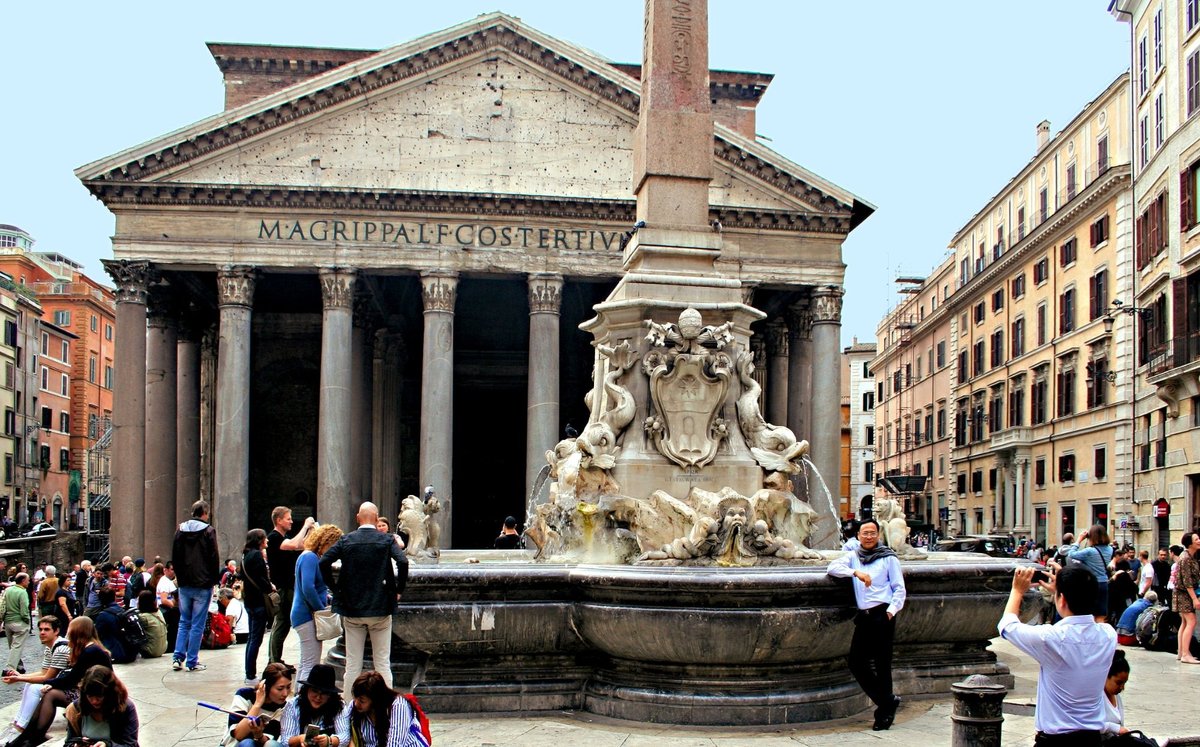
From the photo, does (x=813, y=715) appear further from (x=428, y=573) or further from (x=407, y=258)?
(x=407, y=258)

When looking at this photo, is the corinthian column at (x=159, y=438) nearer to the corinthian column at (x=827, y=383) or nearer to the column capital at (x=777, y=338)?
the corinthian column at (x=827, y=383)

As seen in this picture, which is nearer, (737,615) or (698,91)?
(737,615)

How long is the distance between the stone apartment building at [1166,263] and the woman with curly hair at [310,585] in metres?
23.6

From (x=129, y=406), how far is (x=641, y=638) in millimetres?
27460

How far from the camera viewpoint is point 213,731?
841 cm

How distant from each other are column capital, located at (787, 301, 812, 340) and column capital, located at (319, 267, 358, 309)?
1238 cm

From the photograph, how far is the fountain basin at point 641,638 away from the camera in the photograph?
789 centimetres

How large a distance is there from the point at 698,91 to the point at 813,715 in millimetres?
5264

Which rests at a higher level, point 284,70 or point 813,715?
point 284,70

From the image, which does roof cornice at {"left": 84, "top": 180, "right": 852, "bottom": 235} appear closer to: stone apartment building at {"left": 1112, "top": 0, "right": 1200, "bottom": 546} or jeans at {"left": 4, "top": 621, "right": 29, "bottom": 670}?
stone apartment building at {"left": 1112, "top": 0, "right": 1200, "bottom": 546}

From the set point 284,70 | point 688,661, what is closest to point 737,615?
point 688,661

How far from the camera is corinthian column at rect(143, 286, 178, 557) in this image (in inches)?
1347

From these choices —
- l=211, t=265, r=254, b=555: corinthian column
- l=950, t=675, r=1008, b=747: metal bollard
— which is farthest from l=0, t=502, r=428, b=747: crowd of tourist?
l=211, t=265, r=254, b=555: corinthian column

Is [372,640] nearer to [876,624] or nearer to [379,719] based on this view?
[379,719]
